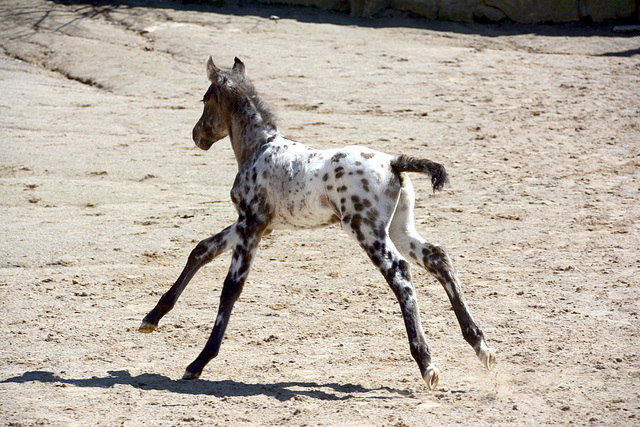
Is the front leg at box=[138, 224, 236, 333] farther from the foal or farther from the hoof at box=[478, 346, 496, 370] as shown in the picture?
the hoof at box=[478, 346, 496, 370]

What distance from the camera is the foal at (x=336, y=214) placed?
4086mm

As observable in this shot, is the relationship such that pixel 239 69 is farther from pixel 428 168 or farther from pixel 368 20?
pixel 368 20

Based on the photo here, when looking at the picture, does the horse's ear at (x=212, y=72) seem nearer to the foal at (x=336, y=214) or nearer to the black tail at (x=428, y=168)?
the foal at (x=336, y=214)

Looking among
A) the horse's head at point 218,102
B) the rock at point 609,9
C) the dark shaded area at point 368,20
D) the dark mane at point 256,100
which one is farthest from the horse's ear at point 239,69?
the rock at point 609,9

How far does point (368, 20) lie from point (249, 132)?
12.4m

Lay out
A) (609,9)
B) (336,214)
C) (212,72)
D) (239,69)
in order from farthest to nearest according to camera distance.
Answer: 1. (609,9)
2. (239,69)
3. (212,72)
4. (336,214)

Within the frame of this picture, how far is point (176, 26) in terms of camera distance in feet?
48.9

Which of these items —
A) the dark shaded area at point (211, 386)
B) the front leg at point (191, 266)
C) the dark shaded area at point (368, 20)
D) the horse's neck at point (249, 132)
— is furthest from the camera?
the dark shaded area at point (368, 20)

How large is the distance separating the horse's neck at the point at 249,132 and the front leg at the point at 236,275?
1.97 feet

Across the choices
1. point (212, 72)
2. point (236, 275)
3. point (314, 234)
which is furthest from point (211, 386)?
point (314, 234)

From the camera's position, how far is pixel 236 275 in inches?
176

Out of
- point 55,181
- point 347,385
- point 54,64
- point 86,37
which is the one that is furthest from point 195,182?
point 86,37

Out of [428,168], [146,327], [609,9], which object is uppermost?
[609,9]

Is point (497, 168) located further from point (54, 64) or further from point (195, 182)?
point (54, 64)
